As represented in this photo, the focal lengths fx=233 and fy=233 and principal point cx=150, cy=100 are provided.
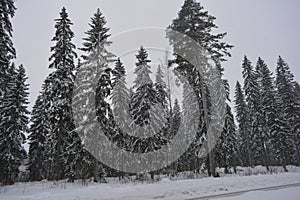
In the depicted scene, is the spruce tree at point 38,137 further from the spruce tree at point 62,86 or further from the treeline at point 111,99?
the spruce tree at point 62,86

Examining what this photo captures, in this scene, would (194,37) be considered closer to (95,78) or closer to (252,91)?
(95,78)

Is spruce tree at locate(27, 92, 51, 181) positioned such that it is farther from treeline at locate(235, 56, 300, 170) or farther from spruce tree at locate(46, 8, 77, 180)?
treeline at locate(235, 56, 300, 170)

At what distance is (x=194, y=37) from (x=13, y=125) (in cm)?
2228

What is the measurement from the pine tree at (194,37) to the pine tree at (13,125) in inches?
683

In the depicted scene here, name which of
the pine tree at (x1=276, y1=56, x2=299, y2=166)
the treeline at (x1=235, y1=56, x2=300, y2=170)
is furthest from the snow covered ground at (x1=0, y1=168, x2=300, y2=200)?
the pine tree at (x1=276, y1=56, x2=299, y2=166)

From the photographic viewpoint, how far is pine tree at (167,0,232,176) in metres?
18.7

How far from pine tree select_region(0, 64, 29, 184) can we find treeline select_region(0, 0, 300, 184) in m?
0.10

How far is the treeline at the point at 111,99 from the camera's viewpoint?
1897cm

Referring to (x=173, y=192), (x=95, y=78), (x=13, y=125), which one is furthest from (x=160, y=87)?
(x=173, y=192)

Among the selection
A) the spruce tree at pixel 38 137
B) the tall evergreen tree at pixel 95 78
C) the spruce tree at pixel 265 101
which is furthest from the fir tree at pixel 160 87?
the spruce tree at pixel 38 137

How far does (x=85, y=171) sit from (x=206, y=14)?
1649 cm

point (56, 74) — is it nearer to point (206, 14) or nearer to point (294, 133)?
point (206, 14)

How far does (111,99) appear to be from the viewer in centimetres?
3127

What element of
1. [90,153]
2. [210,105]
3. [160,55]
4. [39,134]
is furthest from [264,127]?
[39,134]
